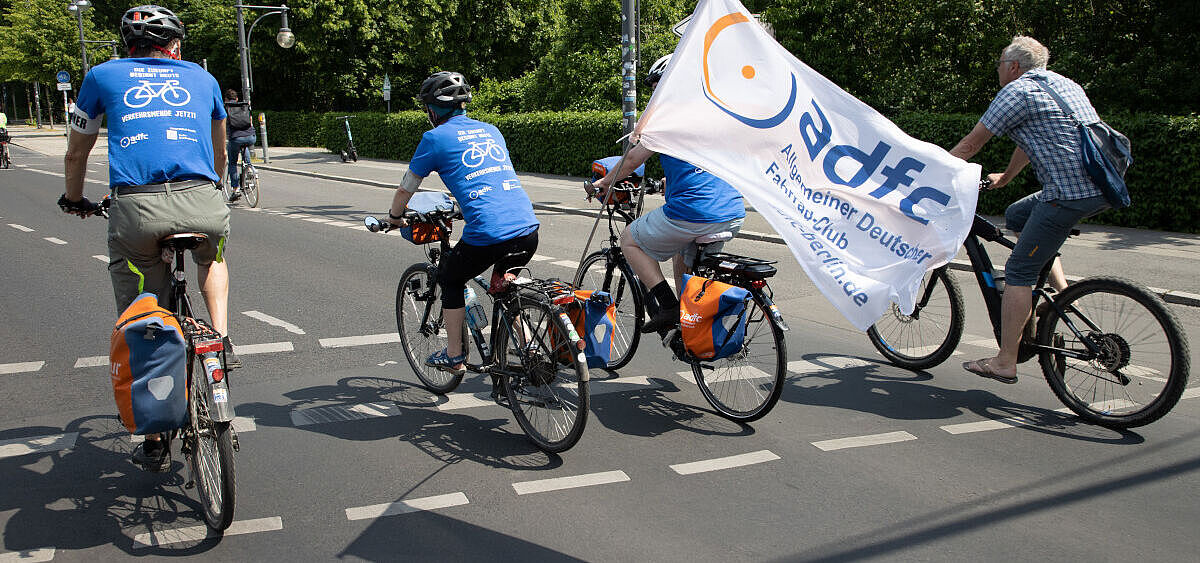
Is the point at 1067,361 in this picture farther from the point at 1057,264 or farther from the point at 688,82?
the point at 688,82

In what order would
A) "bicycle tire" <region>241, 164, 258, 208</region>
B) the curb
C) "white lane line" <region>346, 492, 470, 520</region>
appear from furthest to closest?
"bicycle tire" <region>241, 164, 258, 208</region> → the curb → "white lane line" <region>346, 492, 470, 520</region>

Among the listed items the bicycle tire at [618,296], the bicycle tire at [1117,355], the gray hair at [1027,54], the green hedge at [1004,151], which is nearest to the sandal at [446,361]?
the bicycle tire at [618,296]

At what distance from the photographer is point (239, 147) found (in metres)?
15.7

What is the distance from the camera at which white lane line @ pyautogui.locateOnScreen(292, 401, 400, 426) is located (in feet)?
16.5

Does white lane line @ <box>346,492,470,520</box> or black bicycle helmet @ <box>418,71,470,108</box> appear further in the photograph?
black bicycle helmet @ <box>418,71,470,108</box>

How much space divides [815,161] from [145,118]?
2949 mm

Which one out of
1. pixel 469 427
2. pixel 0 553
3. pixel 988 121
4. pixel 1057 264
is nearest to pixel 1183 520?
pixel 1057 264

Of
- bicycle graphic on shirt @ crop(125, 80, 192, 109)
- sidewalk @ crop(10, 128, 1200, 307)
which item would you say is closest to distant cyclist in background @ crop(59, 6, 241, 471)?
bicycle graphic on shirt @ crop(125, 80, 192, 109)

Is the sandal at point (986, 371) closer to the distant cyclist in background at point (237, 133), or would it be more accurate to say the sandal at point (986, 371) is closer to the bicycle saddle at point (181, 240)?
the bicycle saddle at point (181, 240)

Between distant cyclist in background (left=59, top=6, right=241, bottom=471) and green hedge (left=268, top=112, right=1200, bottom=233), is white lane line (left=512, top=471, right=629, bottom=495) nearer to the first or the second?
distant cyclist in background (left=59, top=6, right=241, bottom=471)

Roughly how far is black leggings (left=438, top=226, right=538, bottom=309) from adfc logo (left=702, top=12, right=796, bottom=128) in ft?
3.88

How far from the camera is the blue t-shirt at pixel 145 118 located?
Result: 3.82m

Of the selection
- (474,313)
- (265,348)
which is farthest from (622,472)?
(265,348)

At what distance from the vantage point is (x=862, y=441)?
4.61m
